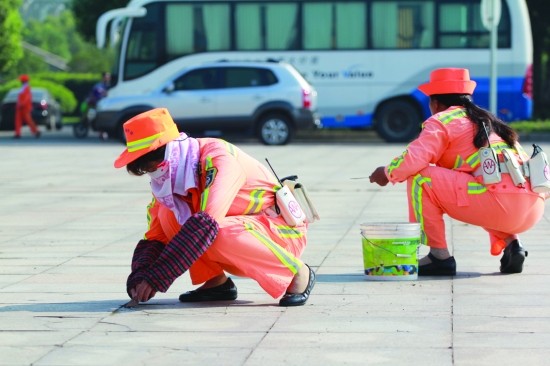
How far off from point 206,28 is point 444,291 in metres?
21.2

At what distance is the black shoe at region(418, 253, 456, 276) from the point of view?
8.30m

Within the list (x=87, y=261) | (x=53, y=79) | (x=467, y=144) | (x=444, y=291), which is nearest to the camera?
(x=444, y=291)

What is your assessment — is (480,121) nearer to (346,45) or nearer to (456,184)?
(456,184)

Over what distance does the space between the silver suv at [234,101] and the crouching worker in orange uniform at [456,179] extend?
17959mm

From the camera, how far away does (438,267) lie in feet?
27.3

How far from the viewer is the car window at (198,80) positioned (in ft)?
86.7

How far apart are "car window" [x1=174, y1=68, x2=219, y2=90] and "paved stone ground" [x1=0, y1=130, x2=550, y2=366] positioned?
1405 centimetres

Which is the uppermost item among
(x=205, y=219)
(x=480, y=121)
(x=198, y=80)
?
(x=480, y=121)

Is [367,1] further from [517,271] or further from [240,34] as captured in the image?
[517,271]

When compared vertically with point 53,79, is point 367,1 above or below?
above

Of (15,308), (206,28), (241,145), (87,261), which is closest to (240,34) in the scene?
(206,28)

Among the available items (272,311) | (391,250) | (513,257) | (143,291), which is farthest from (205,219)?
(513,257)

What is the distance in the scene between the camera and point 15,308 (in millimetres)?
7145

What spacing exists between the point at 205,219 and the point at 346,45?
21812mm
